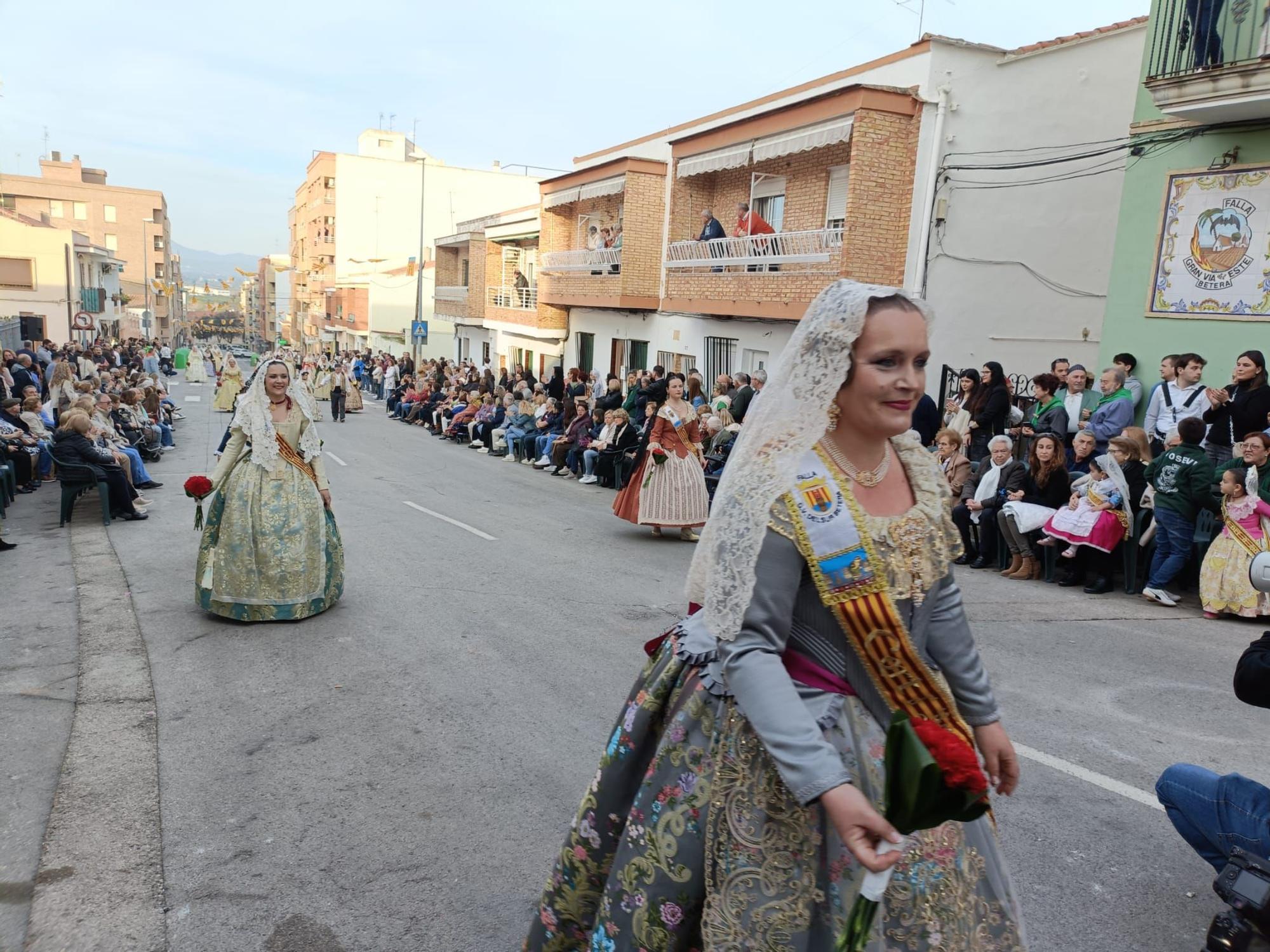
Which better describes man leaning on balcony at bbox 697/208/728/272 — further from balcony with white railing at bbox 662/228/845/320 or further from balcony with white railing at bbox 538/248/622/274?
balcony with white railing at bbox 538/248/622/274

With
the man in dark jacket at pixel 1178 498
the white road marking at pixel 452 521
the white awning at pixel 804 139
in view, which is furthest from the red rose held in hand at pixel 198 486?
the white awning at pixel 804 139

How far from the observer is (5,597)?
25.3 feet

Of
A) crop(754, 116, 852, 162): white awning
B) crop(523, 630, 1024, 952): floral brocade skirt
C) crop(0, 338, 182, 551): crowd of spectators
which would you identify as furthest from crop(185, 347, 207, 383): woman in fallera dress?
crop(523, 630, 1024, 952): floral brocade skirt

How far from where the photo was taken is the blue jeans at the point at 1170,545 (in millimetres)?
8453

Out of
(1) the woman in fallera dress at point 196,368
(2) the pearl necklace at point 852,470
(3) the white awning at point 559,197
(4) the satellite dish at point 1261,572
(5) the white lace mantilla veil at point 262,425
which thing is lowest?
(1) the woman in fallera dress at point 196,368

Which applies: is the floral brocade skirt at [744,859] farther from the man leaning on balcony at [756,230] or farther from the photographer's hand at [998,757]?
the man leaning on balcony at [756,230]

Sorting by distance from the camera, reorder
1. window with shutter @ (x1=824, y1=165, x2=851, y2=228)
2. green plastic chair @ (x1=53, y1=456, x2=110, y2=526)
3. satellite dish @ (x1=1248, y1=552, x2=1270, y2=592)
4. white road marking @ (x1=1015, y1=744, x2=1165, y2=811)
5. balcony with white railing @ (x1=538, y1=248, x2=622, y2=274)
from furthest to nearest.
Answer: balcony with white railing @ (x1=538, y1=248, x2=622, y2=274) → window with shutter @ (x1=824, y1=165, x2=851, y2=228) → green plastic chair @ (x1=53, y1=456, x2=110, y2=526) → white road marking @ (x1=1015, y1=744, x2=1165, y2=811) → satellite dish @ (x1=1248, y1=552, x2=1270, y2=592)

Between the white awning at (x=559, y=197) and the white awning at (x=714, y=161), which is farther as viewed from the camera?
the white awning at (x=559, y=197)

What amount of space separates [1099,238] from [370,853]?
1470 centimetres

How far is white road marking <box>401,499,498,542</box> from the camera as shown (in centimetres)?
1071

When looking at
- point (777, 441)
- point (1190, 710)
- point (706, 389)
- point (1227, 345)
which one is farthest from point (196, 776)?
point (706, 389)

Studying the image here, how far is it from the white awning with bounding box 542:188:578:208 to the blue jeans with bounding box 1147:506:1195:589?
20820mm

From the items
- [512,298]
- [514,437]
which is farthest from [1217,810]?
[512,298]

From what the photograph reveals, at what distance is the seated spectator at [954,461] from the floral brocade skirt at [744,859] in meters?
8.72
